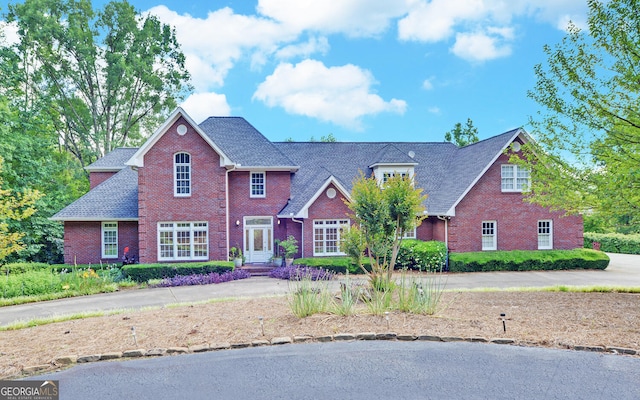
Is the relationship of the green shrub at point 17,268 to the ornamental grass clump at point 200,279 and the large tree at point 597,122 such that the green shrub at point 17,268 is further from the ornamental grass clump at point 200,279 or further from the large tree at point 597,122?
the large tree at point 597,122

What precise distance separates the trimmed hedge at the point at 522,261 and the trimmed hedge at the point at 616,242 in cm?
1380

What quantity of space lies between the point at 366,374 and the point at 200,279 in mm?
13308

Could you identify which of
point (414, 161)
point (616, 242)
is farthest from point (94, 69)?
point (616, 242)

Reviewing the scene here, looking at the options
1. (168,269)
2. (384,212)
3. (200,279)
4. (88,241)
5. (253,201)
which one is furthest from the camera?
(253,201)

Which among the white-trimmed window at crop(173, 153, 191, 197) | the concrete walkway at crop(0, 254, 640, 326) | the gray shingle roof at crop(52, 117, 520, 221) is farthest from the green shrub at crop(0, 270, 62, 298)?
the white-trimmed window at crop(173, 153, 191, 197)

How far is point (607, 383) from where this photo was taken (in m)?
6.16

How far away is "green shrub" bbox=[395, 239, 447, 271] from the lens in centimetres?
2098

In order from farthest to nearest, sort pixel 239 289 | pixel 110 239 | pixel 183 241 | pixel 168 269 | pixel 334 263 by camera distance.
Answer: pixel 110 239 → pixel 183 241 → pixel 334 263 → pixel 168 269 → pixel 239 289

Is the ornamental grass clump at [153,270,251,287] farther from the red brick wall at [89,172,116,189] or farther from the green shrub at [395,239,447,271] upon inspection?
the red brick wall at [89,172,116,189]

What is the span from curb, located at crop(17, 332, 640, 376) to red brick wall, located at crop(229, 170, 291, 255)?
15.1 meters

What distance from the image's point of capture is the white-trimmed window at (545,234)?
23297 mm

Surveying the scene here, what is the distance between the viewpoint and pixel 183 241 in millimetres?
20828

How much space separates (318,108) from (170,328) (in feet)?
76.0

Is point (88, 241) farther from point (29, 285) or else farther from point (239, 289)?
point (239, 289)
